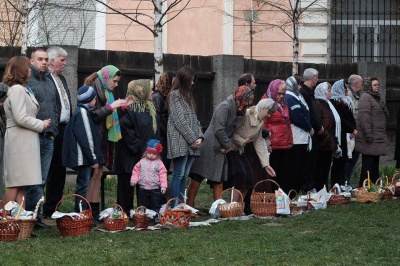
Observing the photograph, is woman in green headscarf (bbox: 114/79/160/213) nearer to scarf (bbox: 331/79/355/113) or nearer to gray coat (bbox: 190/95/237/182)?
gray coat (bbox: 190/95/237/182)

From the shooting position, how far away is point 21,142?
14.2m

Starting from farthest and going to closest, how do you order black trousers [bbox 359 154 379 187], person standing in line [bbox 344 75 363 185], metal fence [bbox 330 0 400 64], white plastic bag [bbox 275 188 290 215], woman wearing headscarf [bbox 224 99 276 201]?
metal fence [bbox 330 0 400 64]
person standing in line [bbox 344 75 363 185]
black trousers [bbox 359 154 379 187]
woman wearing headscarf [bbox 224 99 276 201]
white plastic bag [bbox 275 188 290 215]

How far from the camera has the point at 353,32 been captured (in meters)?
29.5

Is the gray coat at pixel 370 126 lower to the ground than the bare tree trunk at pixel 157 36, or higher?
lower

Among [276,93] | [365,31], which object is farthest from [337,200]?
[365,31]

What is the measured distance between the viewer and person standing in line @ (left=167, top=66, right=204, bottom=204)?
16.2 metres

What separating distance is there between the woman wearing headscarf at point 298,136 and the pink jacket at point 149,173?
3.20m

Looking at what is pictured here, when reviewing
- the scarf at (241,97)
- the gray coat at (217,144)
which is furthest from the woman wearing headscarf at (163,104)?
the scarf at (241,97)

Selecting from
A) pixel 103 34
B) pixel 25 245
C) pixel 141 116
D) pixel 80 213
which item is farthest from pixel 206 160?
pixel 103 34

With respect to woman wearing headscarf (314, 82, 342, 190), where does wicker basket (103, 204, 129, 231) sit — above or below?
below

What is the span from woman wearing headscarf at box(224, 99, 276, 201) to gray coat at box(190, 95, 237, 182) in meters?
0.16

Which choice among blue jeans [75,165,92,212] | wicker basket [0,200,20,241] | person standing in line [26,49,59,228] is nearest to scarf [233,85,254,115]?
blue jeans [75,165,92,212]

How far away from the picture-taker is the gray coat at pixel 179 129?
636 inches

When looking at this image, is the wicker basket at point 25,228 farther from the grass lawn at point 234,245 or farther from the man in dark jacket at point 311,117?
the man in dark jacket at point 311,117
